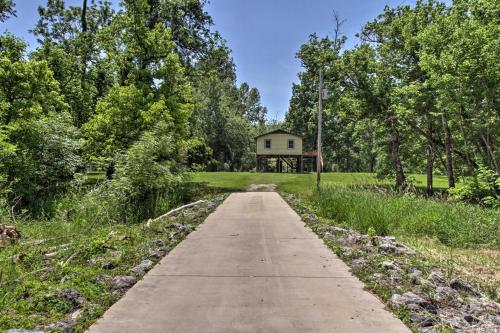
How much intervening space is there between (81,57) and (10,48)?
9037mm

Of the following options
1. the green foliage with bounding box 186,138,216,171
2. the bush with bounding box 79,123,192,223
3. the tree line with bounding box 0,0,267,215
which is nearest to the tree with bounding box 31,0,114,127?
the tree line with bounding box 0,0,267,215

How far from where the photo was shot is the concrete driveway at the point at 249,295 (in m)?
3.84

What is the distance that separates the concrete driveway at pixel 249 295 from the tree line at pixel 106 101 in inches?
241

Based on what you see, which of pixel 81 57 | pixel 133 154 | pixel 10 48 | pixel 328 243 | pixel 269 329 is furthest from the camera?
pixel 81 57

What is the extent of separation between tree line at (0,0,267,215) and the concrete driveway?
6115 mm

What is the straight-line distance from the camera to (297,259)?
21.2 ft

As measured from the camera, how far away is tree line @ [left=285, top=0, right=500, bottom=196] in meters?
14.1

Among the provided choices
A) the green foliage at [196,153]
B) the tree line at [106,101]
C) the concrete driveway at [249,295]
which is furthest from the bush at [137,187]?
the concrete driveway at [249,295]

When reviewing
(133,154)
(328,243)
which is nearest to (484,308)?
(328,243)

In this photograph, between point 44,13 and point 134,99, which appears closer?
point 134,99

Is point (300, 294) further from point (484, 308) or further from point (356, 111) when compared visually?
point (356, 111)

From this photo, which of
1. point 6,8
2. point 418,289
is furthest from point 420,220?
point 6,8

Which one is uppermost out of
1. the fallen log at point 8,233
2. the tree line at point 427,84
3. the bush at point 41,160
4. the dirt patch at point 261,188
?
the tree line at point 427,84

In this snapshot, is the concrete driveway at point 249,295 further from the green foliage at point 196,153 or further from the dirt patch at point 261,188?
the dirt patch at point 261,188
